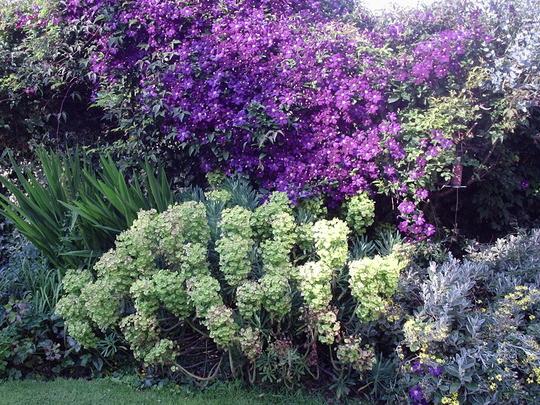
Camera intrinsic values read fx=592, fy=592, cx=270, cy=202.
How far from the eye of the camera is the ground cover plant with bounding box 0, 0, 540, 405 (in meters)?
3.47

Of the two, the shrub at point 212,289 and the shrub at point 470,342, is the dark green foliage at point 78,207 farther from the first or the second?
the shrub at point 470,342

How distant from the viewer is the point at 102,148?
5645 millimetres

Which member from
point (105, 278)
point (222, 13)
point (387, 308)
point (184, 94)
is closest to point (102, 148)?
point (184, 94)

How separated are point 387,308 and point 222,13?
2.90 meters

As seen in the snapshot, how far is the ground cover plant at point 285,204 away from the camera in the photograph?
3.47 meters

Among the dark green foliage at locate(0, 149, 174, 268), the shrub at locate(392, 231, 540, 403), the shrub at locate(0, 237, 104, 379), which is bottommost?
the shrub at locate(392, 231, 540, 403)

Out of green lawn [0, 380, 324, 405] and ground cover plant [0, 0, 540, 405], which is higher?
ground cover plant [0, 0, 540, 405]

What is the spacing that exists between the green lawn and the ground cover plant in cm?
12

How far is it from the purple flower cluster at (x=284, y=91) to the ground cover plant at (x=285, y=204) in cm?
2

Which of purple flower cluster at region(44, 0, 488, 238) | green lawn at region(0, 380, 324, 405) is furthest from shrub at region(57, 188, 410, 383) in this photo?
purple flower cluster at region(44, 0, 488, 238)

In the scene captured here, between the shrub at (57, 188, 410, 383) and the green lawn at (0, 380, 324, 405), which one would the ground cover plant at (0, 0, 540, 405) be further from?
the green lawn at (0, 380, 324, 405)

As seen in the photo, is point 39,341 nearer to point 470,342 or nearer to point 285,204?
point 285,204

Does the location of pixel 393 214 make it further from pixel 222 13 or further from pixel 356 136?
pixel 222 13

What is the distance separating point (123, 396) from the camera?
12.0ft
